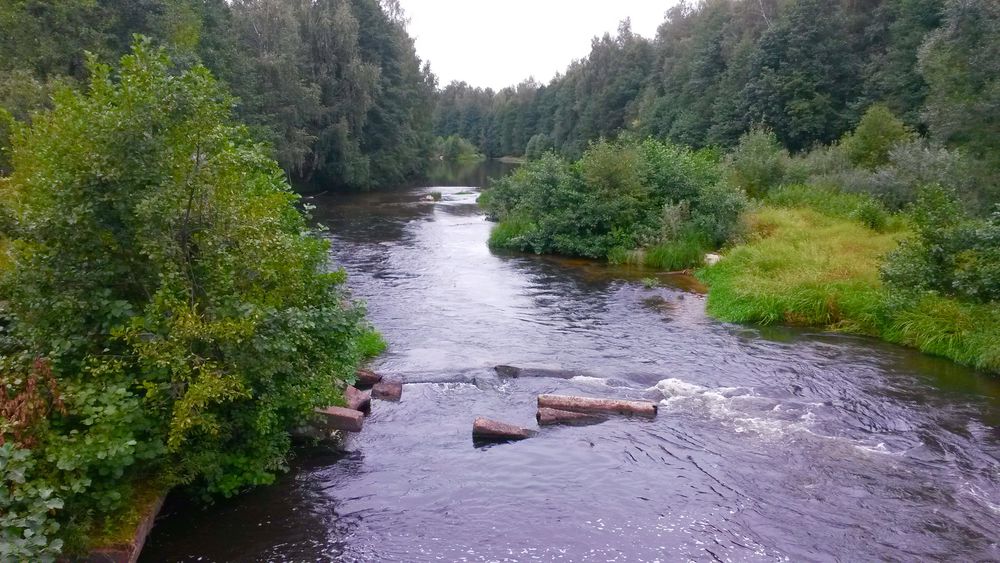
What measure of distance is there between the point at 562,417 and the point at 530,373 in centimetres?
217

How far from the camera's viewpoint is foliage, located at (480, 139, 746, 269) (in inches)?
966

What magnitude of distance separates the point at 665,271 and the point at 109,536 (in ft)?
64.0

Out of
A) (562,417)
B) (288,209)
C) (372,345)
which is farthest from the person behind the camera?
(372,345)

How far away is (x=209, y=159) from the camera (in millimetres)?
8156

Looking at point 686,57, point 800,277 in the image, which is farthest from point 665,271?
point 686,57

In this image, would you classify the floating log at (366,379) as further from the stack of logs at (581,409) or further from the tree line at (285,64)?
the tree line at (285,64)

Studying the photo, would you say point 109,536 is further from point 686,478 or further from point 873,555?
point 873,555


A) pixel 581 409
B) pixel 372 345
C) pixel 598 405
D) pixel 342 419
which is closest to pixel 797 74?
pixel 372 345

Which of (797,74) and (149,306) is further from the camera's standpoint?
(797,74)

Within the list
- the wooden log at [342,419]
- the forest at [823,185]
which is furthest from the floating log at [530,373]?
the forest at [823,185]

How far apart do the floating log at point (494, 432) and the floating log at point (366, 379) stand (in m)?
2.64

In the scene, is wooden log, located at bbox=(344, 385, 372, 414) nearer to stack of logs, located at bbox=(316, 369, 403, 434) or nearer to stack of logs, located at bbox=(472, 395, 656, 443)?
stack of logs, located at bbox=(316, 369, 403, 434)

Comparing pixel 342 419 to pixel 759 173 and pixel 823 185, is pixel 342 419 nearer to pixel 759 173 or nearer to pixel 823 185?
pixel 823 185

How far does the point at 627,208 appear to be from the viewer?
26391 mm
